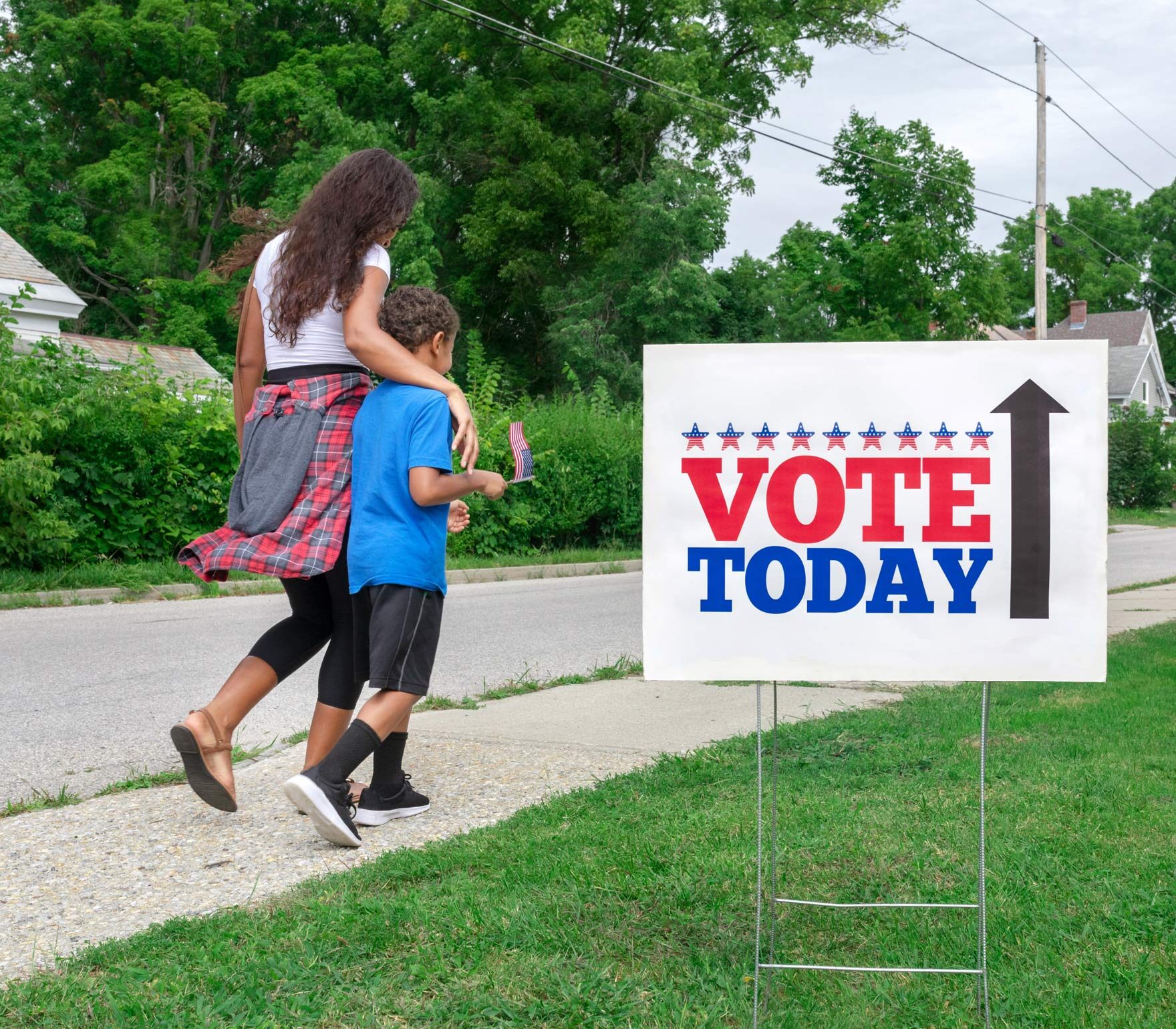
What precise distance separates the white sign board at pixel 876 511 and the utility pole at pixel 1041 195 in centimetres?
2342

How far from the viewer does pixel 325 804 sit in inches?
144

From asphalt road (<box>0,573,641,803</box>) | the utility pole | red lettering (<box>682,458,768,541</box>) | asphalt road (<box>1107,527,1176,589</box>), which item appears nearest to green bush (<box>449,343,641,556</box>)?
asphalt road (<box>0,573,641,803</box>)

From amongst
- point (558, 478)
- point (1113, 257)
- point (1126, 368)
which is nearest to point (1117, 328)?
point (1126, 368)

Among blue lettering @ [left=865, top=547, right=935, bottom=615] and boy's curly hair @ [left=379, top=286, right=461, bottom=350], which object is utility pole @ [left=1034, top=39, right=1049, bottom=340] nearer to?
boy's curly hair @ [left=379, top=286, right=461, bottom=350]

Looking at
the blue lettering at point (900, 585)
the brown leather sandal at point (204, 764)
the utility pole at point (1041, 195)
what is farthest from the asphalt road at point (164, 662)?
the utility pole at point (1041, 195)

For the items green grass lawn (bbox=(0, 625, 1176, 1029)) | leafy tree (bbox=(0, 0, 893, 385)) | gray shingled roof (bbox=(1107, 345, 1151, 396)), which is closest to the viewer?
green grass lawn (bbox=(0, 625, 1176, 1029))

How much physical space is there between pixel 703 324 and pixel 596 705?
89.2 ft

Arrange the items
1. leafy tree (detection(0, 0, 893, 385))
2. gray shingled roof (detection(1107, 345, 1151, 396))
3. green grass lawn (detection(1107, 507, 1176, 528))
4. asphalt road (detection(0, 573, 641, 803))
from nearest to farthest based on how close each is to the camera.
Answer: asphalt road (detection(0, 573, 641, 803))
leafy tree (detection(0, 0, 893, 385))
green grass lawn (detection(1107, 507, 1176, 528))
gray shingled roof (detection(1107, 345, 1151, 396))

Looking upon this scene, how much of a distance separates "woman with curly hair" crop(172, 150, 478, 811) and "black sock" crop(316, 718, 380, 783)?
30 cm

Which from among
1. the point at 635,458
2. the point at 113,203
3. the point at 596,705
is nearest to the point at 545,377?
the point at 113,203

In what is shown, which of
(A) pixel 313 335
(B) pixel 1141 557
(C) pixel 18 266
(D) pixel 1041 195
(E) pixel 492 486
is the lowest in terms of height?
(B) pixel 1141 557

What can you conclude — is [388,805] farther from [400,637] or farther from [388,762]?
[400,637]

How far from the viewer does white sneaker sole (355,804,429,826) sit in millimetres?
4082

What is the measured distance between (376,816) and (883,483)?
2.32m
